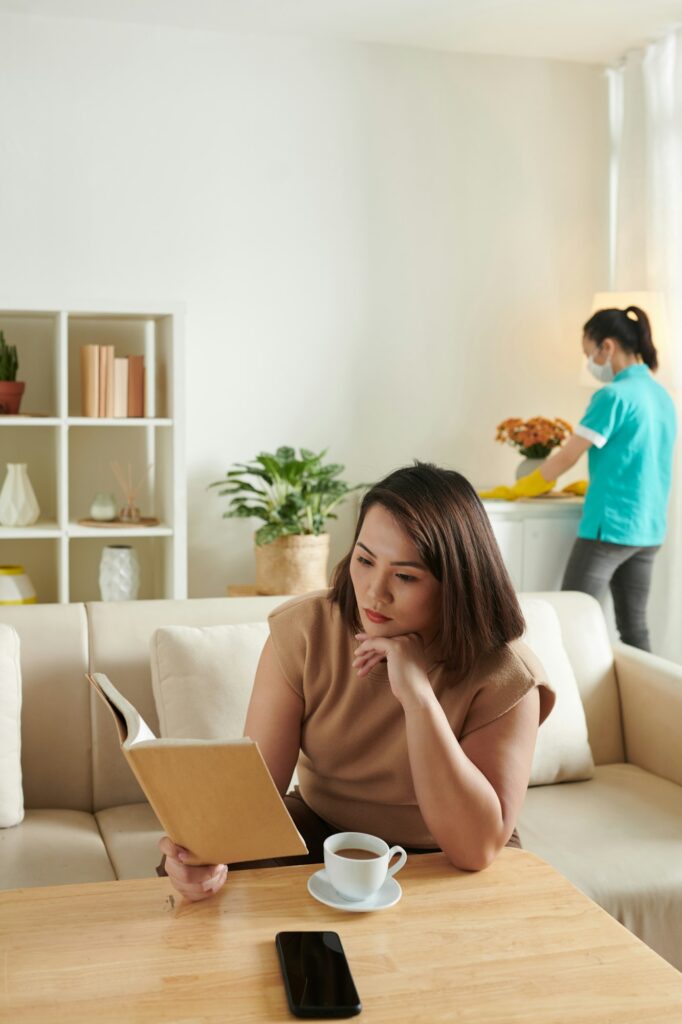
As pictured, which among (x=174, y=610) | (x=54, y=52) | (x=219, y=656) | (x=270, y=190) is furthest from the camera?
(x=270, y=190)

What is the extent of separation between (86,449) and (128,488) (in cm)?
22

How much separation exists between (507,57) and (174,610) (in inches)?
122

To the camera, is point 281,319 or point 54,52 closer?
point 54,52

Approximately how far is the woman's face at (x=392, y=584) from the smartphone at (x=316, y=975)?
1.42 feet

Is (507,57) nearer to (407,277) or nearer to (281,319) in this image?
(407,277)

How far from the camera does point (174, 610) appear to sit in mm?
2172

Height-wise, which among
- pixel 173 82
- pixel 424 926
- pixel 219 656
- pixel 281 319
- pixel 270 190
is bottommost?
pixel 424 926

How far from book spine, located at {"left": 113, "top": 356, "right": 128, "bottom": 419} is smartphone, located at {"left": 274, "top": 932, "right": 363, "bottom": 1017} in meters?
2.78

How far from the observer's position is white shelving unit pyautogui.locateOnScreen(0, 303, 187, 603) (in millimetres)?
3602

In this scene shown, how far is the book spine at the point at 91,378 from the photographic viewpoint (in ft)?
11.9

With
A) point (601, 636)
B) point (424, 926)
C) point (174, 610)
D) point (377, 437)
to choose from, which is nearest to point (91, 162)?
point (377, 437)

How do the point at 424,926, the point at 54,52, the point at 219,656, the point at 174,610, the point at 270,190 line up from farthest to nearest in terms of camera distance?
the point at 270,190, the point at 54,52, the point at 174,610, the point at 219,656, the point at 424,926

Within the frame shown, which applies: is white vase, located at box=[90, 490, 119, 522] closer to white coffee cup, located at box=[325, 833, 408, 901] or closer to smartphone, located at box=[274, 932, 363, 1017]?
white coffee cup, located at box=[325, 833, 408, 901]

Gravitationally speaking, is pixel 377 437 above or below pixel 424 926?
above
